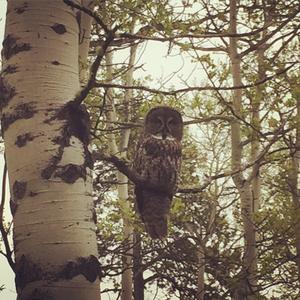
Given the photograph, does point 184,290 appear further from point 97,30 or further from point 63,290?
point 63,290

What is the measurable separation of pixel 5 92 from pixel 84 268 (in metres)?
0.84

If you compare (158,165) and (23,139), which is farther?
(158,165)

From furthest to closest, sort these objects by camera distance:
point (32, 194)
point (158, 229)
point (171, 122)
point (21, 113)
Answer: point (171, 122)
point (158, 229)
point (21, 113)
point (32, 194)

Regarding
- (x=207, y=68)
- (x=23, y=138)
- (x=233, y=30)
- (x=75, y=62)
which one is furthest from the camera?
(x=233, y=30)

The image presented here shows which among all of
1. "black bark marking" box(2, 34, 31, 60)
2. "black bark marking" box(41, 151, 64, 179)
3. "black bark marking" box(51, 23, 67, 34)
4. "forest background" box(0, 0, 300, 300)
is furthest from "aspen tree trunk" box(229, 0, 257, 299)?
"black bark marking" box(41, 151, 64, 179)

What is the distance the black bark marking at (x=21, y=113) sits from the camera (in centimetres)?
196

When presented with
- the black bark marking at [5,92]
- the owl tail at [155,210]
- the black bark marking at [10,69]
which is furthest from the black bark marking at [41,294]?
the owl tail at [155,210]

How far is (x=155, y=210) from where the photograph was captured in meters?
3.41

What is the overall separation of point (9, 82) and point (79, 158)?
47 centimetres

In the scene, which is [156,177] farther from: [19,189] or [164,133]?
[19,189]

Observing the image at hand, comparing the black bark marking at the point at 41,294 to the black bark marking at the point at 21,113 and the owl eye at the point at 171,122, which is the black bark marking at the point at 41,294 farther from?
the owl eye at the point at 171,122

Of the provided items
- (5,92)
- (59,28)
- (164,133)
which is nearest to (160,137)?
(164,133)

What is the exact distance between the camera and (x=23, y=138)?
6.32ft

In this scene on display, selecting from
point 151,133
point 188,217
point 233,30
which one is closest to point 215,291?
point 188,217
